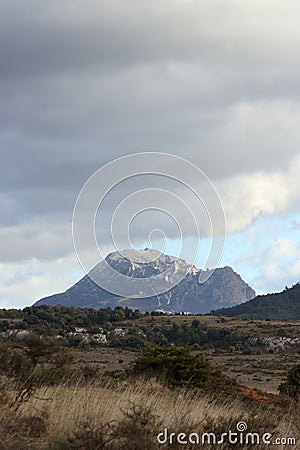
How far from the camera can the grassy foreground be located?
854cm

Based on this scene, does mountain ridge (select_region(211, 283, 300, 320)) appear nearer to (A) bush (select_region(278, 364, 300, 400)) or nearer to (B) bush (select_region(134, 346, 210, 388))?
(A) bush (select_region(278, 364, 300, 400))

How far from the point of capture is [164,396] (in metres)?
13.9

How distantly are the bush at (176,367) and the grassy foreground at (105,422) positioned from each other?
8.96 meters

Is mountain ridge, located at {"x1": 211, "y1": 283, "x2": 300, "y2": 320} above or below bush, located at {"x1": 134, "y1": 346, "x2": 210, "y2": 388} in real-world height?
above

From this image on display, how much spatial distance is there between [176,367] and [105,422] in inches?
549

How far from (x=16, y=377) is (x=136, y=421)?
8.94 feet

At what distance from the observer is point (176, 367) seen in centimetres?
2350

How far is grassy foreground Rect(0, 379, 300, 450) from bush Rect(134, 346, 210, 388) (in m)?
8.96

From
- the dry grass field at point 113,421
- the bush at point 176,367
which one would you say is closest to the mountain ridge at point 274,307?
the bush at point 176,367

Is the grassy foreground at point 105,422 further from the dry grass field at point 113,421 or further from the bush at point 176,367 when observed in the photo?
the bush at point 176,367

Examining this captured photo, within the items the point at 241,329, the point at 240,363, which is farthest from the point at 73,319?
the point at 240,363

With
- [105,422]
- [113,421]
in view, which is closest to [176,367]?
[105,422]

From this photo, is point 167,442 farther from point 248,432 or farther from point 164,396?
point 164,396

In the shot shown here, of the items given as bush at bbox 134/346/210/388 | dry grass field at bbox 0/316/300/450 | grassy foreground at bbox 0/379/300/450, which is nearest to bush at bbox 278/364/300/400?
bush at bbox 134/346/210/388
